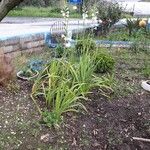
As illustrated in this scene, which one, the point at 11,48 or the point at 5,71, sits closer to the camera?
the point at 5,71

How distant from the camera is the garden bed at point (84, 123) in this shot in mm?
4789

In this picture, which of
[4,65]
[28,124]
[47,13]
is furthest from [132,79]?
[47,13]

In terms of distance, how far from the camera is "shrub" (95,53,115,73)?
727 centimetres

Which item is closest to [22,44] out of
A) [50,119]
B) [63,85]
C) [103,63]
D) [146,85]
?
[103,63]

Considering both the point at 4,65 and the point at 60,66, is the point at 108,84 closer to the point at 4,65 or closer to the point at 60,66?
the point at 60,66

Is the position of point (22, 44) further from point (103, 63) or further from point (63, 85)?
point (63, 85)

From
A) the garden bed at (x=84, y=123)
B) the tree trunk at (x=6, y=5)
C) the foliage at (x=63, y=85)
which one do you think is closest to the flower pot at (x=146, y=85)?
the garden bed at (x=84, y=123)

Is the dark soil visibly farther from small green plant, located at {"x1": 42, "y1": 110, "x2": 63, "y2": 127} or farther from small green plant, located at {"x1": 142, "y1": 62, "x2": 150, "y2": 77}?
small green plant, located at {"x1": 142, "y1": 62, "x2": 150, "y2": 77}

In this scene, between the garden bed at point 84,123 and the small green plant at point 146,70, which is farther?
the small green plant at point 146,70

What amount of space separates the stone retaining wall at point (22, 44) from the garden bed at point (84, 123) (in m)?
2.70

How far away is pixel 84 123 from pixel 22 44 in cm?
438

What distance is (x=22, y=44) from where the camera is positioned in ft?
30.8

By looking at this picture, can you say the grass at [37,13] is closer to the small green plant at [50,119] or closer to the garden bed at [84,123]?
the garden bed at [84,123]

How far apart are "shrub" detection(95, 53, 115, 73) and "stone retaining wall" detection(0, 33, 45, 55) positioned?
2.00 metres
